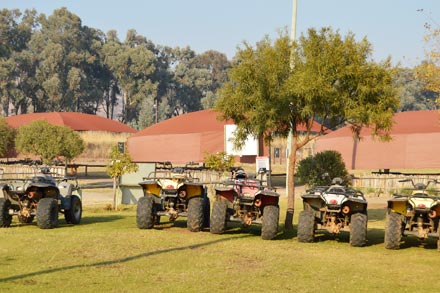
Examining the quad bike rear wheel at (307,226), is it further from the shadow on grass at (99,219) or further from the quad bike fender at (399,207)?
the shadow on grass at (99,219)

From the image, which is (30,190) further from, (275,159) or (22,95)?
(22,95)

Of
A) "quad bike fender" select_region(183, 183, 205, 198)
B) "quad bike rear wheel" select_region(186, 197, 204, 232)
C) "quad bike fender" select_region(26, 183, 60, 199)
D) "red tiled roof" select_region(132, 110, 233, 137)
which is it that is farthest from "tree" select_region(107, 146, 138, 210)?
"red tiled roof" select_region(132, 110, 233, 137)

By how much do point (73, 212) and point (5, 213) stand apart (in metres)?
2.16

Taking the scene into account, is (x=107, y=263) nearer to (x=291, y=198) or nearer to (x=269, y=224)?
(x=269, y=224)

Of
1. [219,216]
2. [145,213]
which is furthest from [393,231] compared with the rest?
[145,213]

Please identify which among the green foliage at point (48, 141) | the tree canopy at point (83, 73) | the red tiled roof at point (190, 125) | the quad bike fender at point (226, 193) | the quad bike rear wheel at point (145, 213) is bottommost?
the quad bike rear wheel at point (145, 213)

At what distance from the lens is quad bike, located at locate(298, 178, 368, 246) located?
17109 mm

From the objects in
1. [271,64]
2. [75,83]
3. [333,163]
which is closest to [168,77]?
[75,83]

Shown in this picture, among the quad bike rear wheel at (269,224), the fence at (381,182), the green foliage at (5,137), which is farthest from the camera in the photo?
the green foliage at (5,137)

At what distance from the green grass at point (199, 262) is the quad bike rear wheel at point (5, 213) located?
51 centimetres

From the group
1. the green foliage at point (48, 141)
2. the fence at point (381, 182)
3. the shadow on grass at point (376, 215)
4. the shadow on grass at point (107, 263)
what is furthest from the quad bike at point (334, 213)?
the green foliage at point (48, 141)

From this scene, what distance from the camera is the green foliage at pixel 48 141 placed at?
5431 centimetres

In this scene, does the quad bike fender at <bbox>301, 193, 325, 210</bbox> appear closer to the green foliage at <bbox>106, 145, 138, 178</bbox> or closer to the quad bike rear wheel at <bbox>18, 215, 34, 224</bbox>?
the quad bike rear wheel at <bbox>18, 215, 34, 224</bbox>

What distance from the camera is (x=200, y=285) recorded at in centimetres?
1154
